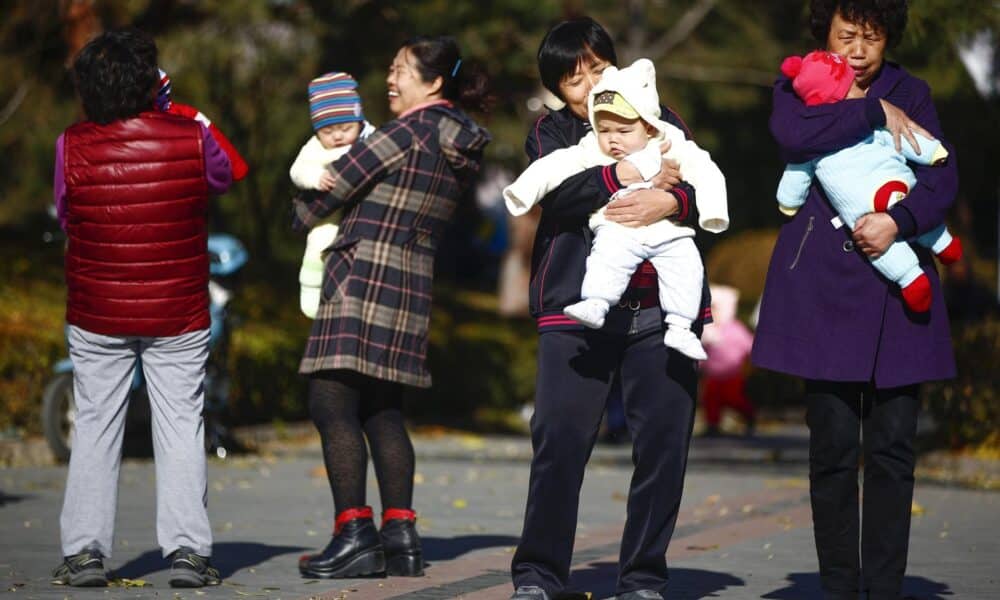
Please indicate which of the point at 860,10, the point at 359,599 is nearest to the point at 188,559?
the point at 359,599

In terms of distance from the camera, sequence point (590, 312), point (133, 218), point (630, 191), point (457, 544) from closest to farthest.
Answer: point (590, 312)
point (630, 191)
point (133, 218)
point (457, 544)

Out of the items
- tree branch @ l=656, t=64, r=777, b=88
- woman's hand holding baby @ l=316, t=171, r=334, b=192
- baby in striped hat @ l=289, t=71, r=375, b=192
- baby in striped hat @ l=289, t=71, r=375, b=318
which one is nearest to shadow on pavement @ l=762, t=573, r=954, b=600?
baby in striped hat @ l=289, t=71, r=375, b=318

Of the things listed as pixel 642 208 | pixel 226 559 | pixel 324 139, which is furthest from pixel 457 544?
pixel 642 208

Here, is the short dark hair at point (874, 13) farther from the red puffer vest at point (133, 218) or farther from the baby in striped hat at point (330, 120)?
the red puffer vest at point (133, 218)

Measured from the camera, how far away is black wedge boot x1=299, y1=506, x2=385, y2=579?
6379 mm

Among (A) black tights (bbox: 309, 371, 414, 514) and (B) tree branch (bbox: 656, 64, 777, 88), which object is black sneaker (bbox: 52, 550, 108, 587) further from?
(B) tree branch (bbox: 656, 64, 777, 88)

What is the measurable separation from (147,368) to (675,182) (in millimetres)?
2071

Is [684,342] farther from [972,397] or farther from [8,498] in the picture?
[972,397]

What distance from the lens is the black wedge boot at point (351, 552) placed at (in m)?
6.38

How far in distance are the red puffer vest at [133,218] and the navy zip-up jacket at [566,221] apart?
4.35ft

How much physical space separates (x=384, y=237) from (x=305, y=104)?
684 inches

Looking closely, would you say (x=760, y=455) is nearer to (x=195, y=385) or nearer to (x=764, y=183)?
(x=195, y=385)

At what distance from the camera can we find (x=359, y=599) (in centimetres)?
590

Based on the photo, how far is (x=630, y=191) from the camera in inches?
212
